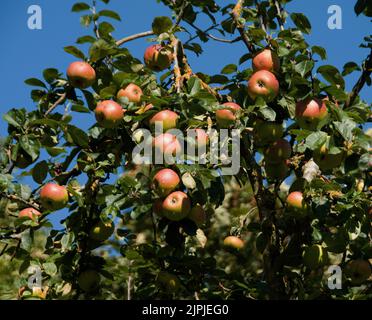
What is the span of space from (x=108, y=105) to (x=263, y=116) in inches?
25.2

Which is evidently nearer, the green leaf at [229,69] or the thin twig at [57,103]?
the thin twig at [57,103]

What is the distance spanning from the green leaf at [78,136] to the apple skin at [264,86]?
70cm

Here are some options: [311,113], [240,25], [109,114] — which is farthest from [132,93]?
[311,113]

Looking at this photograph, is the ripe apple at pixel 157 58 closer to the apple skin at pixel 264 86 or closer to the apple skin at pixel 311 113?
the apple skin at pixel 264 86

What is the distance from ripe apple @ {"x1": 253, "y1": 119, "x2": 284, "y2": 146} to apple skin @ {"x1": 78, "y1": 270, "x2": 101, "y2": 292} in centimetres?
Answer: 91

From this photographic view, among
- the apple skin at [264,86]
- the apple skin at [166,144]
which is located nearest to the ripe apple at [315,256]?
the apple skin at [264,86]

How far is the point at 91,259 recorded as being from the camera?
3.12m

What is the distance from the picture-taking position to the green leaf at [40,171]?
2994 millimetres

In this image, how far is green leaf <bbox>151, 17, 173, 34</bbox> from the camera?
120 inches

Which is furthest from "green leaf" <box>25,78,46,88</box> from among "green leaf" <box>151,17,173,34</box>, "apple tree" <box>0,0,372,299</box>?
"green leaf" <box>151,17,173,34</box>

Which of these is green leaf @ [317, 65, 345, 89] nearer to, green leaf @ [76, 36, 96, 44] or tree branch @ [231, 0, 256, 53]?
tree branch @ [231, 0, 256, 53]
